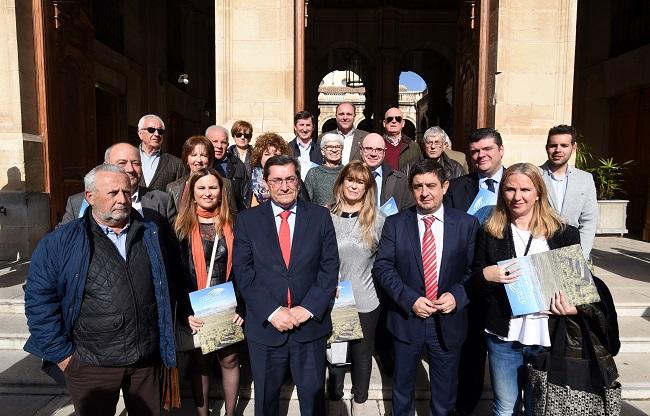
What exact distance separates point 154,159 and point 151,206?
3.34 feet

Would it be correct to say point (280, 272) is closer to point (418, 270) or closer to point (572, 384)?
point (418, 270)

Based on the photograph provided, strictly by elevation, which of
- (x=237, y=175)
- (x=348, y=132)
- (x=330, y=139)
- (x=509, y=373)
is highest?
(x=348, y=132)

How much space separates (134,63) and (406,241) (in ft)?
38.9

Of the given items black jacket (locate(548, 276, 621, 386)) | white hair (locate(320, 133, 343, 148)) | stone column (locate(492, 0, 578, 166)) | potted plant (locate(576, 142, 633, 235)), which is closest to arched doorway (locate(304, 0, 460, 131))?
potted plant (locate(576, 142, 633, 235))

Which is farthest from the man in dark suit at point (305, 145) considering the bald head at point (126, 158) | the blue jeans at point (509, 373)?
the blue jeans at point (509, 373)

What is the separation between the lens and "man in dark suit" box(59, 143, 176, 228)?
2.95 meters

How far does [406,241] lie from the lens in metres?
2.67

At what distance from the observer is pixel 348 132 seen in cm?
468

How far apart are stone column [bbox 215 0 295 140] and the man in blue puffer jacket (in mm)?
4033

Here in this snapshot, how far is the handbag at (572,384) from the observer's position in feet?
7.01

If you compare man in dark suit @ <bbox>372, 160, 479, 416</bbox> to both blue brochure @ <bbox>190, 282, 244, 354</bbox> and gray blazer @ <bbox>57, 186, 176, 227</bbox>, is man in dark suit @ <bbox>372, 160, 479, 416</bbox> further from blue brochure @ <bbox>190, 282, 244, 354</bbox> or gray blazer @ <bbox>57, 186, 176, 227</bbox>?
gray blazer @ <bbox>57, 186, 176, 227</bbox>

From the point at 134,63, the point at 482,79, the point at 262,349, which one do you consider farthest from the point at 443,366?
the point at 134,63

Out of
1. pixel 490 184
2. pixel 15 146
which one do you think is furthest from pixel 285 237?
pixel 15 146

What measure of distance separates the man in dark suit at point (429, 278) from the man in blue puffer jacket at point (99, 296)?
1385mm
